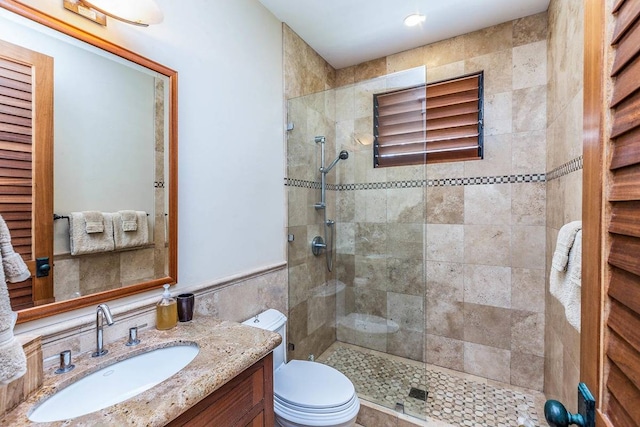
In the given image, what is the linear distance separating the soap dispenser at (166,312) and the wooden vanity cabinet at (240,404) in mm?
442

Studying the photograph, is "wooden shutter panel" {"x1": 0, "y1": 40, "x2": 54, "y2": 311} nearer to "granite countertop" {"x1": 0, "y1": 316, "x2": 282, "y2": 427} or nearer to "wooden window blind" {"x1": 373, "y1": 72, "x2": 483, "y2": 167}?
"granite countertop" {"x1": 0, "y1": 316, "x2": 282, "y2": 427}

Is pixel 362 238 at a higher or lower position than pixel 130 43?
lower

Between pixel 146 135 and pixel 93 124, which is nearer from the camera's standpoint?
pixel 93 124

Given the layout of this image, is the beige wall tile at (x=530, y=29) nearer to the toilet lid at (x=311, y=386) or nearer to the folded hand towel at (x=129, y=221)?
the toilet lid at (x=311, y=386)

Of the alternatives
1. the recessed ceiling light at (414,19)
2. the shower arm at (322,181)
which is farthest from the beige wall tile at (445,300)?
the recessed ceiling light at (414,19)

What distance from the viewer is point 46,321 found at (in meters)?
0.95

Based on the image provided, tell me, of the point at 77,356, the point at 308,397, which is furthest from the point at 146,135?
the point at 308,397

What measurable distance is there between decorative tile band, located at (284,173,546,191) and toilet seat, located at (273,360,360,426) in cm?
125

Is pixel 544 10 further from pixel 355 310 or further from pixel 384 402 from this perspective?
pixel 384 402

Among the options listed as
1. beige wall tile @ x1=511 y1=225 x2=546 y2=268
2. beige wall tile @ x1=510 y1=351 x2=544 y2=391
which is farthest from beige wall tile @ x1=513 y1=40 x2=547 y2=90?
beige wall tile @ x1=510 y1=351 x2=544 y2=391

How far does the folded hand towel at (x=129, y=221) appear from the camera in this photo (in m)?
1.18

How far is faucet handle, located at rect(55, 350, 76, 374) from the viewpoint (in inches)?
35.6

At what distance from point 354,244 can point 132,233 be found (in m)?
1.64

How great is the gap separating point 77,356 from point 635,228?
4.93 feet
